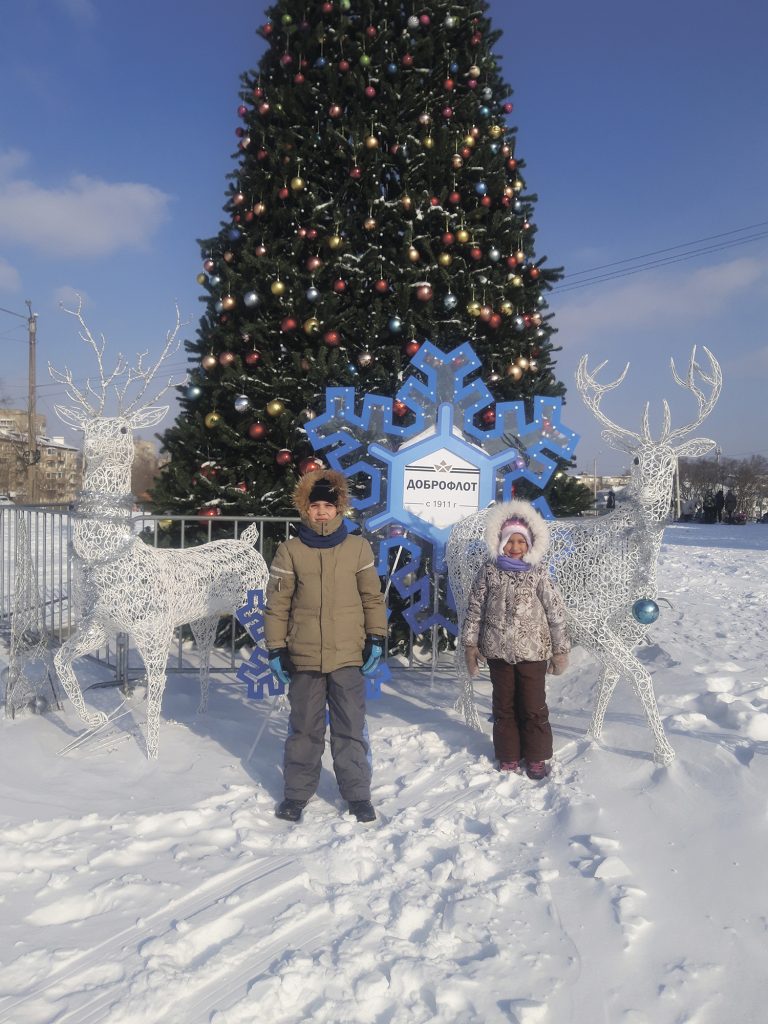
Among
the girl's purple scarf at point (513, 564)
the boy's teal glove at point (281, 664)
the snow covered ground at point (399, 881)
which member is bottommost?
the snow covered ground at point (399, 881)

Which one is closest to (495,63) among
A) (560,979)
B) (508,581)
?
(508,581)

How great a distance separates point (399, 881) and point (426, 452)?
3.42m

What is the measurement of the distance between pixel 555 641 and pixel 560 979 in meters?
1.90

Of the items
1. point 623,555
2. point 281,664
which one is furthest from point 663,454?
point 281,664

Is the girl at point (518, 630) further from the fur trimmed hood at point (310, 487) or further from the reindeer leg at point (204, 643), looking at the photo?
the reindeer leg at point (204, 643)

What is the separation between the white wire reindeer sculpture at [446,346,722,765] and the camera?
395cm

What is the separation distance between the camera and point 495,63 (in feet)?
21.5

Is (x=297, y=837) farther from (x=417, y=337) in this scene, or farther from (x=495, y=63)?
(x=495, y=63)

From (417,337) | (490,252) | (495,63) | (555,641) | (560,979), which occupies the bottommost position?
(560,979)

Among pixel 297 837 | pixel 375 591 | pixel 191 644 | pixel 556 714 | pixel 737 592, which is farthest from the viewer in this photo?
pixel 737 592

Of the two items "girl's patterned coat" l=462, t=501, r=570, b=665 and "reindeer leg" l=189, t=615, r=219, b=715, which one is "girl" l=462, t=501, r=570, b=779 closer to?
"girl's patterned coat" l=462, t=501, r=570, b=665

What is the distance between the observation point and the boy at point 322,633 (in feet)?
11.7

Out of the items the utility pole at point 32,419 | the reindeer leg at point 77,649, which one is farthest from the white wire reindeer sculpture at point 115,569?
the utility pole at point 32,419

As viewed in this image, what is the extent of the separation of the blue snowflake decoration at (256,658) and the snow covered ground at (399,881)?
719mm
